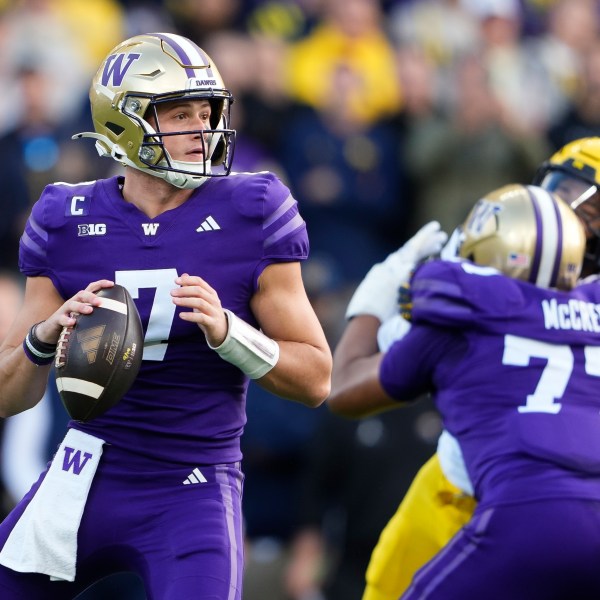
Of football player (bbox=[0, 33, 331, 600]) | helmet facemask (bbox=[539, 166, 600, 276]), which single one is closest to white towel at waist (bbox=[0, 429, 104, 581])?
football player (bbox=[0, 33, 331, 600])

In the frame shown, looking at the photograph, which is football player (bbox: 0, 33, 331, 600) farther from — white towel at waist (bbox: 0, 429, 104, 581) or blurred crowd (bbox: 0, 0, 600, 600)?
blurred crowd (bbox: 0, 0, 600, 600)

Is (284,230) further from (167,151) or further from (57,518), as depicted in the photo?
(57,518)

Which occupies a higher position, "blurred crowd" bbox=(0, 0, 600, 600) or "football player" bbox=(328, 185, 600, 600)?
"football player" bbox=(328, 185, 600, 600)

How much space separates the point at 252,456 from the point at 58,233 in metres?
3.27

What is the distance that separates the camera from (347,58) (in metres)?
9.08

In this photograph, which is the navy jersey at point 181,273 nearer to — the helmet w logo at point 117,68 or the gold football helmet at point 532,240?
the helmet w logo at point 117,68

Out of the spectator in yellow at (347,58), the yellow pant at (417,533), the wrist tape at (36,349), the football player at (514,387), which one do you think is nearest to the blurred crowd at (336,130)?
the spectator in yellow at (347,58)

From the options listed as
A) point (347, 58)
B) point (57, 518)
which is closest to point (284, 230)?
point (57, 518)

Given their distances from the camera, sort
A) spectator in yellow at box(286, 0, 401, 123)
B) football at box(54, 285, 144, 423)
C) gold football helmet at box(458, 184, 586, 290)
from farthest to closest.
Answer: spectator in yellow at box(286, 0, 401, 123) → gold football helmet at box(458, 184, 586, 290) → football at box(54, 285, 144, 423)

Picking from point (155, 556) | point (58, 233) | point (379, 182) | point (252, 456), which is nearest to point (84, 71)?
point (379, 182)

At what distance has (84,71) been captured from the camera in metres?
8.80

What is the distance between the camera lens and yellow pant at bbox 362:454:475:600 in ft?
14.5

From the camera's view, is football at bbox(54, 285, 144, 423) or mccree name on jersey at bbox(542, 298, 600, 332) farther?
mccree name on jersey at bbox(542, 298, 600, 332)

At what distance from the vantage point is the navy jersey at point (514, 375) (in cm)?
383
